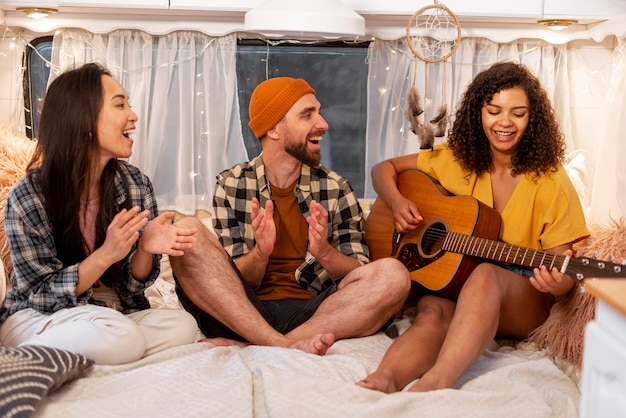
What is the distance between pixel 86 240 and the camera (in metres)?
2.63

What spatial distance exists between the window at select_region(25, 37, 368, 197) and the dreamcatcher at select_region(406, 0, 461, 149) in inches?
11.8

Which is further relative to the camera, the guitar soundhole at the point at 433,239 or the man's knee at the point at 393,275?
the guitar soundhole at the point at 433,239

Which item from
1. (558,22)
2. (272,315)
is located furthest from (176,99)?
(558,22)

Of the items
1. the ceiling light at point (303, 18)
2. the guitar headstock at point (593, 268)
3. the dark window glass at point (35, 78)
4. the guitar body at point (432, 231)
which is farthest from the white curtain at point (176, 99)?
the guitar headstock at point (593, 268)

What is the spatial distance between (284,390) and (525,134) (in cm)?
128

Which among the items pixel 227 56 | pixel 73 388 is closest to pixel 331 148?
pixel 227 56

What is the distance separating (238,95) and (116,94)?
49.0 inches

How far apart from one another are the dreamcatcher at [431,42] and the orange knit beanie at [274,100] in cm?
48

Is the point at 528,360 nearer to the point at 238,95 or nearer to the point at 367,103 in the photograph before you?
the point at 367,103

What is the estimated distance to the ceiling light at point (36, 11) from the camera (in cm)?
347

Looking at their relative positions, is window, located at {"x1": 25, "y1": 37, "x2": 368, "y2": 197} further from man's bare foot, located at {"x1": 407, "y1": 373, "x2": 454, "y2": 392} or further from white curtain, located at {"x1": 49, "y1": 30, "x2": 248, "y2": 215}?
man's bare foot, located at {"x1": 407, "y1": 373, "x2": 454, "y2": 392}

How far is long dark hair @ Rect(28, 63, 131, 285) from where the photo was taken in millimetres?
2562

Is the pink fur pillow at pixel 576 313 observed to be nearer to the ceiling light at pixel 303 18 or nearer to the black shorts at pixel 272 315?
the black shorts at pixel 272 315

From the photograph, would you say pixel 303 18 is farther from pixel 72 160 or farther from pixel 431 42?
pixel 72 160
